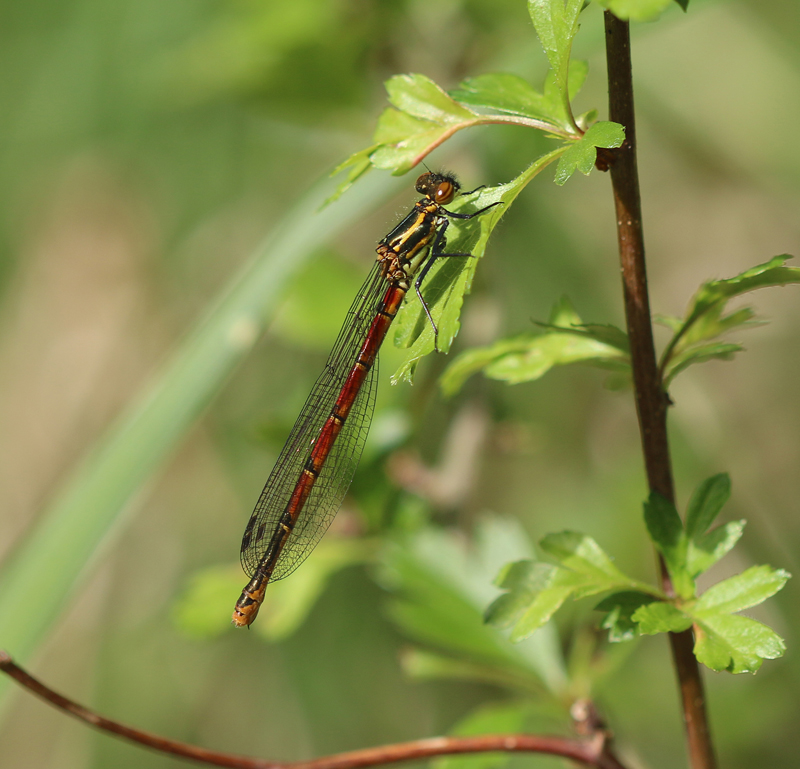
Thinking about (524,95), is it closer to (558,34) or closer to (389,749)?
(558,34)

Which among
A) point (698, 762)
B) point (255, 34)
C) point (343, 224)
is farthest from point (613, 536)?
point (255, 34)

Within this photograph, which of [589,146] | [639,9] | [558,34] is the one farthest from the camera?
[558,34]

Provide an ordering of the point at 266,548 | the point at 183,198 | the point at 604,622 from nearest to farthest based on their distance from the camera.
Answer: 1. the point at 604,622
2. the point at 266,548
3. the point at 183,198

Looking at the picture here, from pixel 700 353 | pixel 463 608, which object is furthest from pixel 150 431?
pixel 700 353

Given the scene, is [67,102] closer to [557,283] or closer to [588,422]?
[557,283]

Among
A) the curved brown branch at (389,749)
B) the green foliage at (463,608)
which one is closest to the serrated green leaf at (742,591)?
the curved brown branch at (389,749)

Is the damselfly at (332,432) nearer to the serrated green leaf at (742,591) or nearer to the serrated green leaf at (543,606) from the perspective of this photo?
the serrated green leaf at (543,606)
